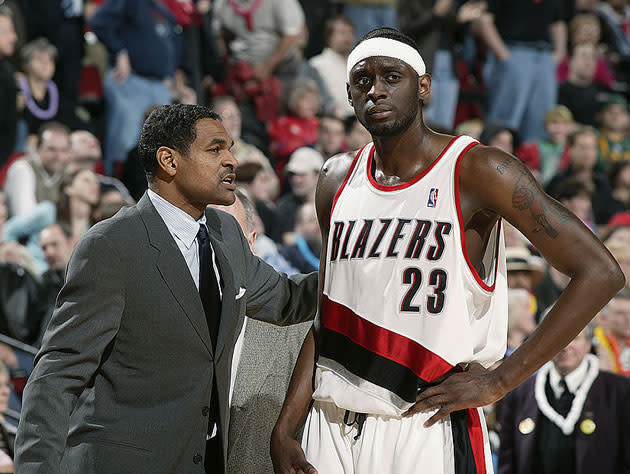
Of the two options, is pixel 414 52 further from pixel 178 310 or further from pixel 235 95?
pixel 235 95

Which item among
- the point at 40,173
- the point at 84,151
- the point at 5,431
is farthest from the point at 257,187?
the point at 5,431

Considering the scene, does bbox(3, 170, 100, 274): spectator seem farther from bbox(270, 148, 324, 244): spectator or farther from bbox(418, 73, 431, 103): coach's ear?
bbox(418, 73, 431, 103): coach's ear

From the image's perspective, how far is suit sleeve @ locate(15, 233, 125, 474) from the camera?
285cm

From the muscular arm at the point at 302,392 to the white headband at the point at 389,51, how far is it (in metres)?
0.38

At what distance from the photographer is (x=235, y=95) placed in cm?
993

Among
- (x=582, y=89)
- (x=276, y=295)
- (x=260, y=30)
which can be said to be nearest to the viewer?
(x=276, y=295)

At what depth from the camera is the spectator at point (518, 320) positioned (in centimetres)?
666

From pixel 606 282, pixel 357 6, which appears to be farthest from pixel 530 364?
pixel 357 6

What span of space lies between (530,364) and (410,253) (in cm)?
45

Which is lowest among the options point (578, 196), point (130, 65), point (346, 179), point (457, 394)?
point (457, 394)

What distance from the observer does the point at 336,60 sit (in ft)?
34.0

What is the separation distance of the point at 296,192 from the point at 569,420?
12.1 ft

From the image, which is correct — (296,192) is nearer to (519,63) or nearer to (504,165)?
(519,63)

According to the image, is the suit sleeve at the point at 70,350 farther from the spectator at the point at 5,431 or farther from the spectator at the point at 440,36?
the spectator at the point at 440,36
